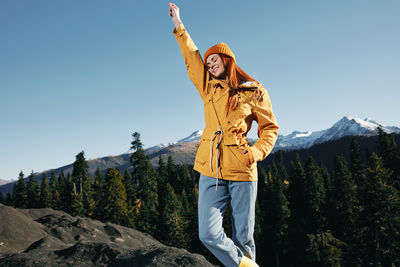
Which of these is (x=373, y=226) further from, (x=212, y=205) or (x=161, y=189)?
(x=161, y=189)

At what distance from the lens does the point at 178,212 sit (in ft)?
122

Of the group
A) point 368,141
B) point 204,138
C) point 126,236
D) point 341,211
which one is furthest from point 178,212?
point 368,141

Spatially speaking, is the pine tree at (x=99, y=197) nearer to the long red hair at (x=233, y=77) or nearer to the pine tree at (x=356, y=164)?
the long red hair at (x=233, y=77)

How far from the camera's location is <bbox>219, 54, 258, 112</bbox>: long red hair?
11.1ft

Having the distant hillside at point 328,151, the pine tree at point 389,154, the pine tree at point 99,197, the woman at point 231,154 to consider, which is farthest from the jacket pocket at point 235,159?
the distant hillside at point 328,151

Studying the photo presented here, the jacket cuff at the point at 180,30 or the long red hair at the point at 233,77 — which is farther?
the jacket cuff at the point at 180,30

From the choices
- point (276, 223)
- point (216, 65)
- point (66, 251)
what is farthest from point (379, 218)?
point (216, 65)

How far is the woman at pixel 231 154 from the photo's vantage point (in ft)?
10.3

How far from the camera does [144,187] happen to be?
4456cm

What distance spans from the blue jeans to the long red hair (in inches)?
38.4

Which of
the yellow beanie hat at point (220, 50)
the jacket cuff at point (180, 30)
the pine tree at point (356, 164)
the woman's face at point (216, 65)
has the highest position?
the jacket cuff at point (180, 30)

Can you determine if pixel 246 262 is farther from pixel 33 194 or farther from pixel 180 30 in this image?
pixel 33 194

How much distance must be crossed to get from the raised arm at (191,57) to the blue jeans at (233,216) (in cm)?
127

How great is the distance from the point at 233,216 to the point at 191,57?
2158mm
